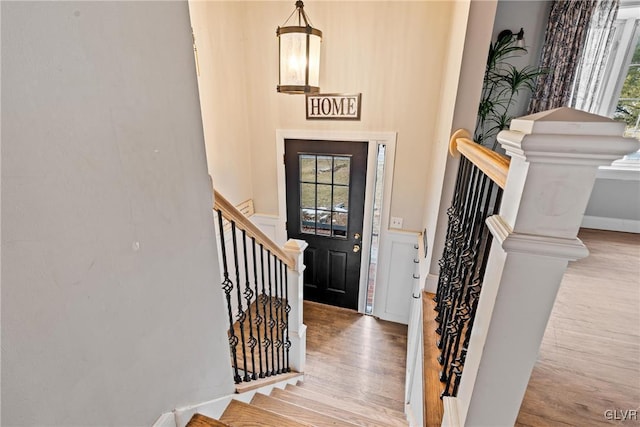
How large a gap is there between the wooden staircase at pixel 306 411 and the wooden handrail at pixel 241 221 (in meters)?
0.78

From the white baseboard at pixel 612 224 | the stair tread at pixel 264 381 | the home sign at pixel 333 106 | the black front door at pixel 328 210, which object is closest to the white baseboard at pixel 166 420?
the stair tread at pixel 264 381

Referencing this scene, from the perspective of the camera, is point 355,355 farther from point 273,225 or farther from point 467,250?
point 467,250

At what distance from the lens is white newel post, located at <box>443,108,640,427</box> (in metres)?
0.53

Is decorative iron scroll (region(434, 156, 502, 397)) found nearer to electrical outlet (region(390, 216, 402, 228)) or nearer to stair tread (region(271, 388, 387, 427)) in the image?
stair tread (region(271, 388, 387, 427))

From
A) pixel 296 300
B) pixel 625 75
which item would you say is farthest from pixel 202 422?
pixel 625 75

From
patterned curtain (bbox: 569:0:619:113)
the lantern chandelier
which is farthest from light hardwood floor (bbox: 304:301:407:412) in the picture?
patterned curtain (bbox: 569:0:619:113)

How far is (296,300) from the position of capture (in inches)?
85.1

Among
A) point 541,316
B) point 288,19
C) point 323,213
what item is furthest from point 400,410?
point 288,19

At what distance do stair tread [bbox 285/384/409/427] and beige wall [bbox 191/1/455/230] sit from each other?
1.64 m

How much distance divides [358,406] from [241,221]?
1.84 metres

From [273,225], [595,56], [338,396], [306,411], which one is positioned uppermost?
[595,56]

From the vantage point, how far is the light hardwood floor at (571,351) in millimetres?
1142

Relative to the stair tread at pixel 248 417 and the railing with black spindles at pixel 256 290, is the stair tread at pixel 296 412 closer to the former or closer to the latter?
the railing with black spindles at pixel 256 290

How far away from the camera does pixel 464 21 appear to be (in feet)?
5.30
